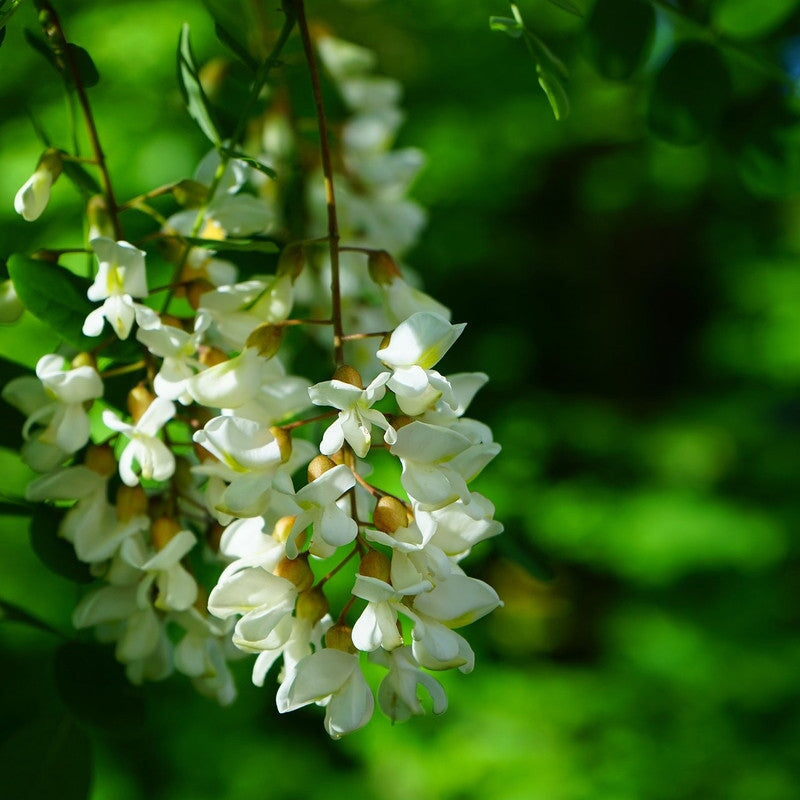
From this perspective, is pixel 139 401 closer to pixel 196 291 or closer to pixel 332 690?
pixel 196 291

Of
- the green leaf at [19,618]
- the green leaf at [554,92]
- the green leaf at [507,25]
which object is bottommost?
the green leaf at [19,618]

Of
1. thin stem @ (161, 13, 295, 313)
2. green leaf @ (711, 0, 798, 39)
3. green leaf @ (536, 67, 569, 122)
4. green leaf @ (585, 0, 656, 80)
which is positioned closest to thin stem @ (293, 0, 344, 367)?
thin stem @ (161, 13, 295, 313)

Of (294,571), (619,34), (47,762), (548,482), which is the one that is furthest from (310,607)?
(548,482)

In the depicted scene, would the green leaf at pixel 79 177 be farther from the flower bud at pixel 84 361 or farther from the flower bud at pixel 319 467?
the flower bud at pixel 319 467

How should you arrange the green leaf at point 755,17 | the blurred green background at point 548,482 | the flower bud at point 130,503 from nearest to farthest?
the flower bud at point 130,503 < the green leaf at point 755,17 < the blurred green background at point 548,482

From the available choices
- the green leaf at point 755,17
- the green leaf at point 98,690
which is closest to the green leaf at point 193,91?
the green leaf at point 98,690

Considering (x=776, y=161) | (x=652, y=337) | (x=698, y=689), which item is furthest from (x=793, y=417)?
(x=776, y=161)

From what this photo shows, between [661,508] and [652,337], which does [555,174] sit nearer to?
[652,337]
